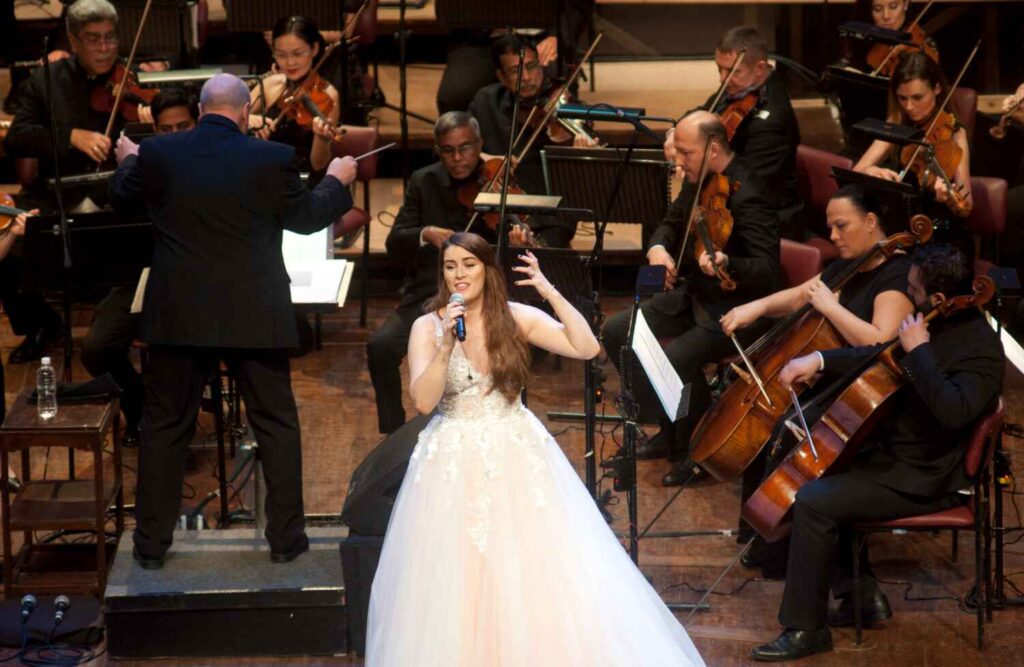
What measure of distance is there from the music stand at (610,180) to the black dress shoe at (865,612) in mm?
1900

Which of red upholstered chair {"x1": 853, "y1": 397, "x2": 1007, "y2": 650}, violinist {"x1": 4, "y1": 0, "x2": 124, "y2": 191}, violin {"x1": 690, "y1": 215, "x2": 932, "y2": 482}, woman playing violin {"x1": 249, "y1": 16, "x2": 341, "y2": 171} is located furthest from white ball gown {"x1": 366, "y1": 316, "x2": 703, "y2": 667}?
violinist {"x1": 4, "y1": 0, "x2": 124, "y2": 191}

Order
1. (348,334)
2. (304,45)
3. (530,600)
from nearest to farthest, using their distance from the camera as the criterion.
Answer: (530,600), (304,45), (348,334)

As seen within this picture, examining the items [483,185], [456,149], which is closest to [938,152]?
[483,185]

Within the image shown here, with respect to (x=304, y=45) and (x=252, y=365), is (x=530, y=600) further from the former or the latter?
(x=304, y=45)

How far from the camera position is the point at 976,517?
16.0ft

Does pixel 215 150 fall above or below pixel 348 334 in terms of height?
above

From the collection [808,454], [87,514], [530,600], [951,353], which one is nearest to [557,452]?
[530,600]

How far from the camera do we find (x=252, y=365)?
4.91 meters

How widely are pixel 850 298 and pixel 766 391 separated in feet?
1.76

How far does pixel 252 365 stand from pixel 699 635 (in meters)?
1.67

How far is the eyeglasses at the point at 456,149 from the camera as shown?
6422mm

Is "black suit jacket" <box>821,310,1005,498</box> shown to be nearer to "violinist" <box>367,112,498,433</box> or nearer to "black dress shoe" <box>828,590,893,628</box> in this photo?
"black dress shoe" <box>828,590,893,628</box>

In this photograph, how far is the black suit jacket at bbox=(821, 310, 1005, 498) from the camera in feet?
15.5

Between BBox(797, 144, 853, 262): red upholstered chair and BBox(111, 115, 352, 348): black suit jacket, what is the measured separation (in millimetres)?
2994
